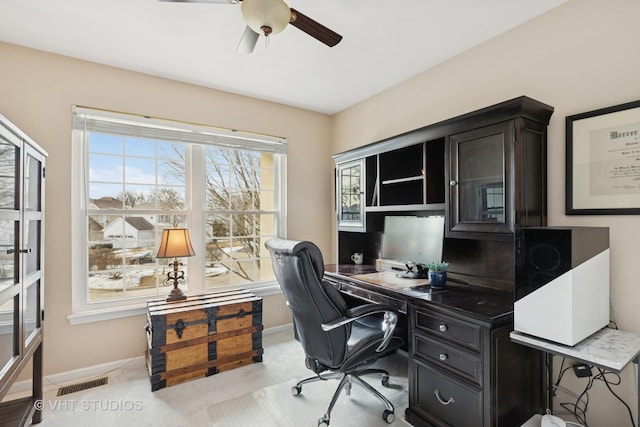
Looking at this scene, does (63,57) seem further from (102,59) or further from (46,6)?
(46,6)

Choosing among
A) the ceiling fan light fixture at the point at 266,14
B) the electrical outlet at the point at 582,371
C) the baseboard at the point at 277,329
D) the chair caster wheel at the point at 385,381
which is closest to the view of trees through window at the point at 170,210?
the baseboard at the point at 277,329

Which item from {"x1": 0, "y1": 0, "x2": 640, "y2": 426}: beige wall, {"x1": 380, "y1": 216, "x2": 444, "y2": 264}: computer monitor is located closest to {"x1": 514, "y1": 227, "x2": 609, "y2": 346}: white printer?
{"x1": 0, "y1": 0, "x2": 640, "y2": 426}: beige wall

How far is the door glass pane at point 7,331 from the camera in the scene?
1487 mm

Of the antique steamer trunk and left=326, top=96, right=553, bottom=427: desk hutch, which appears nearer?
left=326, top=96, right=553, bottom=427: desk hutch

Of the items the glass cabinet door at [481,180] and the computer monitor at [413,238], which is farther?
the computer monitor at [413,238]

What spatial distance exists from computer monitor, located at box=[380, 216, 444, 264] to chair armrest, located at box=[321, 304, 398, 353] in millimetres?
710

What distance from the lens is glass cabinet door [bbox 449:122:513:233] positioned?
181 centimetres

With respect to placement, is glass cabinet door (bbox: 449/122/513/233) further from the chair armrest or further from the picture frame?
the chair armrest

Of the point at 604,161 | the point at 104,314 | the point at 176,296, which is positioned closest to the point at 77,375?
the point at 104,314

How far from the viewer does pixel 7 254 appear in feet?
5.10

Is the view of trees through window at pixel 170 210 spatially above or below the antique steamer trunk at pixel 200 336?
above

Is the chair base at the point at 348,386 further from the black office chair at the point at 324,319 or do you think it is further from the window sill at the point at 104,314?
the window sill at the point at 104,314

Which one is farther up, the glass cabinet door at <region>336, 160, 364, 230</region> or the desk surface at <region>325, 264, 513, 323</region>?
the glass cabinet door at <region>336, 160, 364, 230</region>

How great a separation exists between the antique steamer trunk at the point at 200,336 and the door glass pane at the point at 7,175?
1.20 metres
